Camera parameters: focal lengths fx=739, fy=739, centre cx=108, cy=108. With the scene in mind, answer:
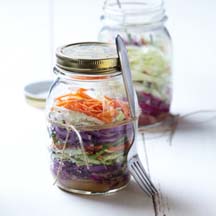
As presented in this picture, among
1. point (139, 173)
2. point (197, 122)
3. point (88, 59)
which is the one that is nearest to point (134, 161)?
point (139, 173)

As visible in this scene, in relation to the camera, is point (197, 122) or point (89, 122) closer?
point (89, 122)

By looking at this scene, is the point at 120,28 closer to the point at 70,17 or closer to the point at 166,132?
the point at 166,132

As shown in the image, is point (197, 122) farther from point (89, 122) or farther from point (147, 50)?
point (89, 122)

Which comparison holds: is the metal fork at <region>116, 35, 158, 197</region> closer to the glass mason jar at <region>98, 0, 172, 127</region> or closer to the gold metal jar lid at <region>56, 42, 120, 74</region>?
the gold metal jar lid at <region>56, 42, 120, 74</region>

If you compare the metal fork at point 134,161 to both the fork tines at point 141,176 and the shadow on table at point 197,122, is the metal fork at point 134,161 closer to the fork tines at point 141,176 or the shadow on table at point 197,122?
the fork tines at point 141,176

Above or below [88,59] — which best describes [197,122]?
below
